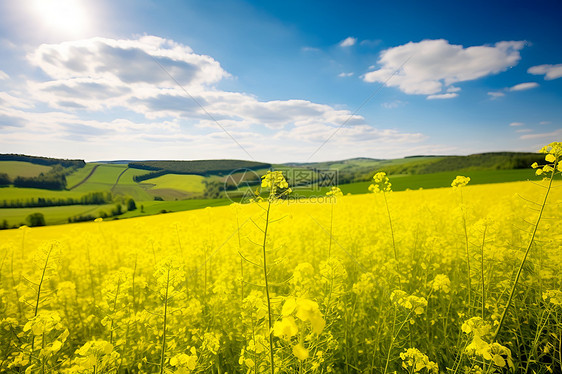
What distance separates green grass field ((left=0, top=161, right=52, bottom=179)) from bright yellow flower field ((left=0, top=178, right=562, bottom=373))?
862 cm

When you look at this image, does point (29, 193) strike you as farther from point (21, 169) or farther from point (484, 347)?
point (484, 347)

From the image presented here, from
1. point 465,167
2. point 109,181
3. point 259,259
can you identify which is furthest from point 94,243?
point 465,167

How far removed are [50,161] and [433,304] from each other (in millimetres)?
21105

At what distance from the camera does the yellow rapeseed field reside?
2346 millimetres

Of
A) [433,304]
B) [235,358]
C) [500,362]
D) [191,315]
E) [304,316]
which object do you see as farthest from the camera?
[433,304]

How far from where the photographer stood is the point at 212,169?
18344 mm

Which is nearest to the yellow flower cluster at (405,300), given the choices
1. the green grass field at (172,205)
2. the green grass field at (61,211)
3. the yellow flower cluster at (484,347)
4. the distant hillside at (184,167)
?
the yellow flower cluster at (484,347)

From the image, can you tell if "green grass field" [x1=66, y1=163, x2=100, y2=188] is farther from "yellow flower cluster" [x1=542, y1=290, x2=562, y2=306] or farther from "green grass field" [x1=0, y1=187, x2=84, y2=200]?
"yellow flower cluster" [x1=542, y1=290, x2=562, y2=306]

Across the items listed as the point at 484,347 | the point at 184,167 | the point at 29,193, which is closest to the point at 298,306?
the point at 484,347

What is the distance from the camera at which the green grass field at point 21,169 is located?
13.4m

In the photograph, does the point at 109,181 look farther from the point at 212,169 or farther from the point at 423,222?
the point at 423,222

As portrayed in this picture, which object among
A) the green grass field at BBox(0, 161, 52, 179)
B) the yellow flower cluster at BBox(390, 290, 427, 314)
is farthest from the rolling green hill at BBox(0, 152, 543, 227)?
the yellow flower cluster at BBox(390, 290, 427, 314)

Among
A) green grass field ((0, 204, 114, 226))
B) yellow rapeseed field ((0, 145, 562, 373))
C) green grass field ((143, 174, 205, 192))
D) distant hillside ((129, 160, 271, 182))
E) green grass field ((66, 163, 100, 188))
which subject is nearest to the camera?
yellow rapeseed field ((0, 145, 562, 373))

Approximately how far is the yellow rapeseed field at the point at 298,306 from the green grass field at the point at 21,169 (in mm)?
9229
